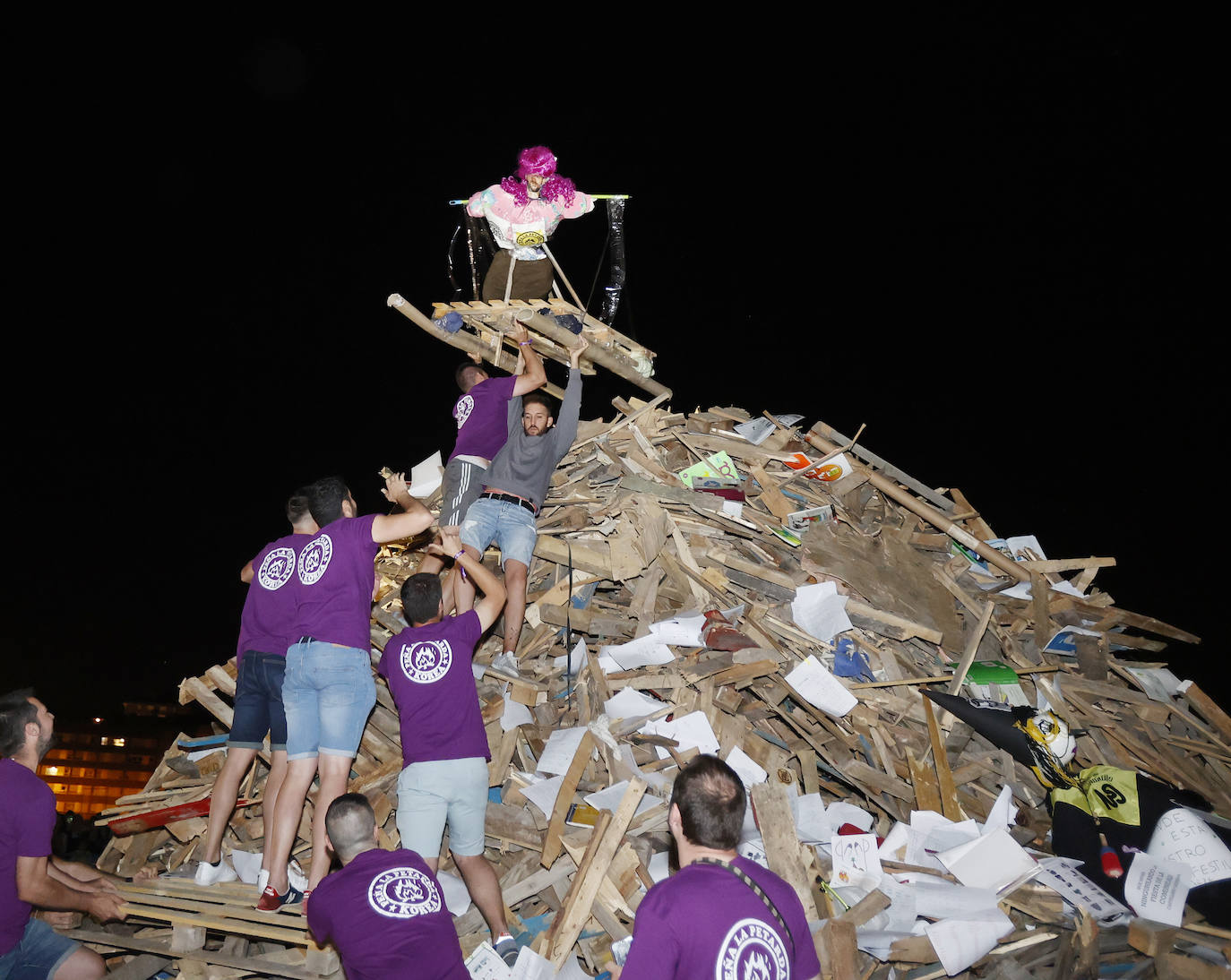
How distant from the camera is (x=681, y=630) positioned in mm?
6000

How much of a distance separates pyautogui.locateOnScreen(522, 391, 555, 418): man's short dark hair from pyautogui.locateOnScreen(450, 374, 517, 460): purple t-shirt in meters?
0.16

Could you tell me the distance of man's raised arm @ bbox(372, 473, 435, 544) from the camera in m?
4.34

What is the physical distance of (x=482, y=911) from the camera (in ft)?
13.9

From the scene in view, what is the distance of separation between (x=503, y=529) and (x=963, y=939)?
358 centimetres

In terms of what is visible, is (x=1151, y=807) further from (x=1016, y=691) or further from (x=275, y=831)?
(x=275, y=831)

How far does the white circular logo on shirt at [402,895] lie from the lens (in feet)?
9.68

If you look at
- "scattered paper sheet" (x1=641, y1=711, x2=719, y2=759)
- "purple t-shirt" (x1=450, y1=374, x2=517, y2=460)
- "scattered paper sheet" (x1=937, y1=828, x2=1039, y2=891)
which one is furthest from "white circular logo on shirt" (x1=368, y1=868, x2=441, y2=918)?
"purple t-shirt" (x1=450, y1=374, x2=517, y2=460)

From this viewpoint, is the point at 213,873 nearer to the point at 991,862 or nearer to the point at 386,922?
the point at 386,922

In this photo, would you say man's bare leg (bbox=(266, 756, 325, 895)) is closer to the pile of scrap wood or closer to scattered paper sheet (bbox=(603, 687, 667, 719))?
the pile of scrap wood

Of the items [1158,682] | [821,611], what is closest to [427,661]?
[821,611]

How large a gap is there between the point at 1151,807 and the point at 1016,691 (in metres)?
1.20

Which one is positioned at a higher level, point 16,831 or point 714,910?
point 714,910

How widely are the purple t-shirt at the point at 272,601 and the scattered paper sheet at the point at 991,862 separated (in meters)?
3.68

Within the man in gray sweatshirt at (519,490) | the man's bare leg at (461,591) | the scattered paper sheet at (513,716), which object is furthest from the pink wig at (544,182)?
the scattered paper sheet at (513,716)
